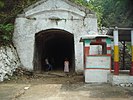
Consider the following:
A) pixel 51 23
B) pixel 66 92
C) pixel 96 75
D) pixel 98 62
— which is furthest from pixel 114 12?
pixel 66 92

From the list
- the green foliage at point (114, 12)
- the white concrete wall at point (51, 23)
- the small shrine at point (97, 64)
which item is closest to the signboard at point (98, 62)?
the small shrine at point (97, 64)

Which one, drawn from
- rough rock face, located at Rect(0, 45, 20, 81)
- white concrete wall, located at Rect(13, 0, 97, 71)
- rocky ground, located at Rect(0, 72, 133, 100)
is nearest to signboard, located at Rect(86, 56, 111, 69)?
rocky ground, located at Rect(0, 72, 133, 100)

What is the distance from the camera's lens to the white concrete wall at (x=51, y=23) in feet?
59.5

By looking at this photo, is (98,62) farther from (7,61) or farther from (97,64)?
(7,61)

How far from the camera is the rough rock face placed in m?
15.4

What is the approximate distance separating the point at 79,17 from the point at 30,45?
3428mm

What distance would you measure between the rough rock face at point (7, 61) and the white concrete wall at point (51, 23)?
0.83 m

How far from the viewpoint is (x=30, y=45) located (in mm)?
18297

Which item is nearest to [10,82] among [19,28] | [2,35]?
[2,35]

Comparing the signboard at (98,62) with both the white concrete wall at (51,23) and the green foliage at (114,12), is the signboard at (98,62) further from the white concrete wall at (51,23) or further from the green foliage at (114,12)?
the white concrete wall at (51,23)

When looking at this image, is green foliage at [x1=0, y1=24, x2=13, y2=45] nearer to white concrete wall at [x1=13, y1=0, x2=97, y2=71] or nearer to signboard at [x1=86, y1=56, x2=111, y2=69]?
white concrete wall at [x1=13, y1=0, x2=97, y2=71]

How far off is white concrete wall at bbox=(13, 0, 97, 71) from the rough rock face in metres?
0.83

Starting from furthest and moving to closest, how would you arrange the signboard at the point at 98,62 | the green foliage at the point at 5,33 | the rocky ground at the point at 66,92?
the green foliage at the point at 5,33
the signboard at the point at 98,62
the rocky ground at the point at 66,92

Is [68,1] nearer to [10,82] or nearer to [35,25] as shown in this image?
[35,25]
